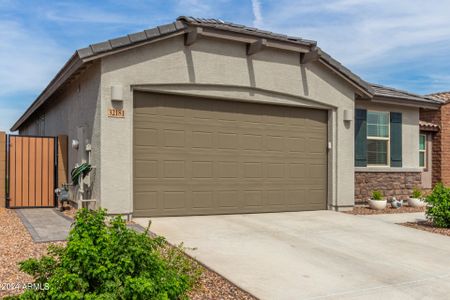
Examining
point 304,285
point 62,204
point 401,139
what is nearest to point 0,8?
point 62,204

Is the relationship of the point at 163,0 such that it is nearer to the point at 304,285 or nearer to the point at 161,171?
the point at 161,171

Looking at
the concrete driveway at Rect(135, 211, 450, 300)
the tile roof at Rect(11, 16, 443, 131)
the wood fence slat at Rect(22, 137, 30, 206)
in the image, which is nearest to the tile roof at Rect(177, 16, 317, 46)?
the tile roof at Rect(11, 16, 443, 131)

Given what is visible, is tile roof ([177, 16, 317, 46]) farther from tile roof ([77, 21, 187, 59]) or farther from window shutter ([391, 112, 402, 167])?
window shutter ([391, 112, 402, 167])

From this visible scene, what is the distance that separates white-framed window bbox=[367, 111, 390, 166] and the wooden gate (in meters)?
9.47

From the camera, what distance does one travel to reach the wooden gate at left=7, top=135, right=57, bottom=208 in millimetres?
11078

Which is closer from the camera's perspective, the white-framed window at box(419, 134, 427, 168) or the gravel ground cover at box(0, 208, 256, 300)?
the gravel ground cover at box(0, 208, 256, 300)

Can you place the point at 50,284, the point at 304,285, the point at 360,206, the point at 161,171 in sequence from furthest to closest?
1. the point at 360,206
2. the point at 161,171
3. the point at 304,285
4. the point at 50,284

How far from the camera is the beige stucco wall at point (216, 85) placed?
9.04 m

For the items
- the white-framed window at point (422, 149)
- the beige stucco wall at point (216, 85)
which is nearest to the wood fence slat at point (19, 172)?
the beige stucco wall at point (216, 85)

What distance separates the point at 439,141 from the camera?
17188 mm

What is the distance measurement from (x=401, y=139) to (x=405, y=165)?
92cm

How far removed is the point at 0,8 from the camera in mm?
9773

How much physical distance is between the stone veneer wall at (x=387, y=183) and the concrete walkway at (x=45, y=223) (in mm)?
8482

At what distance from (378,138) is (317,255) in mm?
8005
